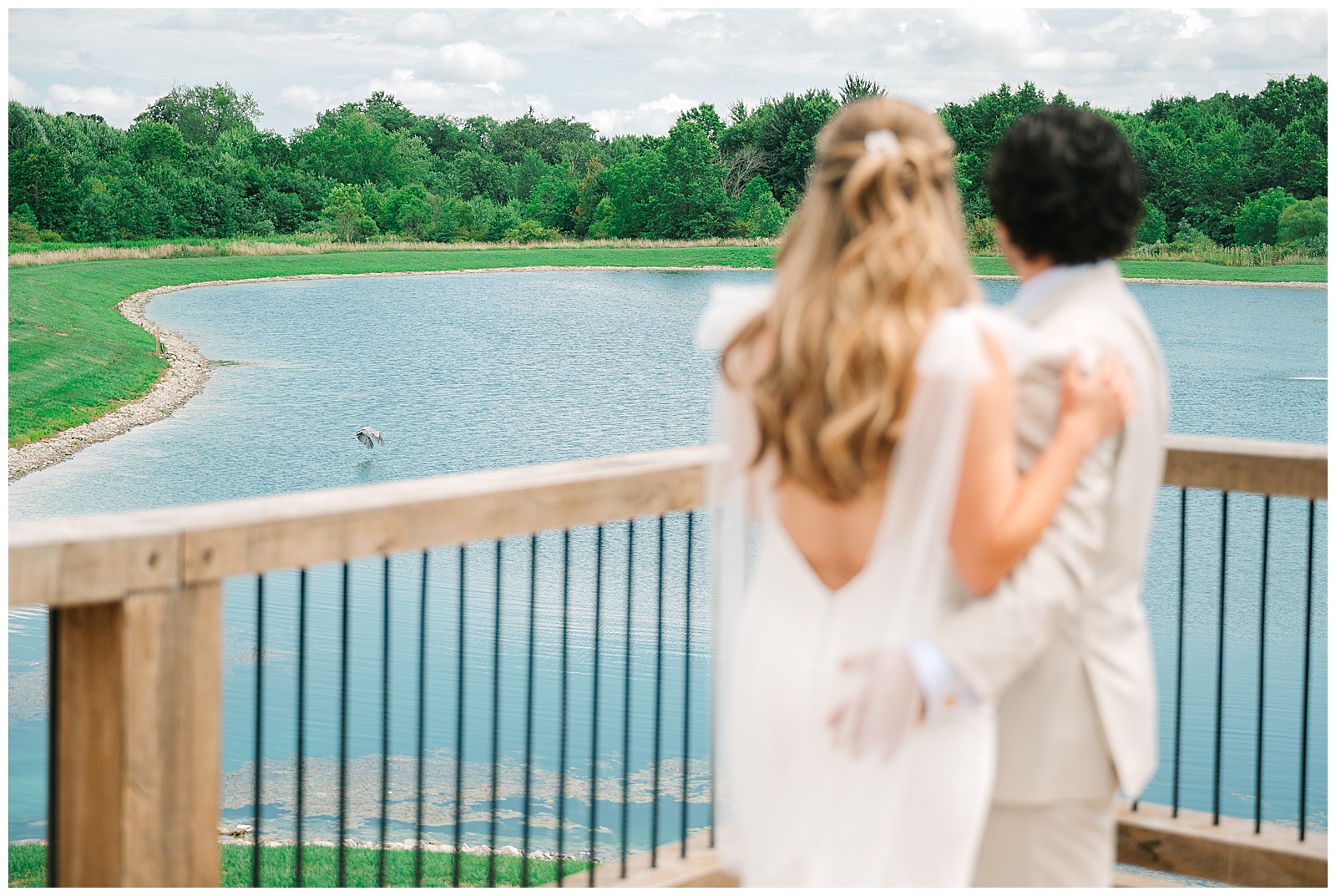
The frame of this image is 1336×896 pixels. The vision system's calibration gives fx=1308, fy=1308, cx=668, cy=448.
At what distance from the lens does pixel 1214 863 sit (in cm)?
218

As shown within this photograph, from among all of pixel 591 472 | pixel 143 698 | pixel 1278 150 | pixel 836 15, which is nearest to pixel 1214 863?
pixel 591 472

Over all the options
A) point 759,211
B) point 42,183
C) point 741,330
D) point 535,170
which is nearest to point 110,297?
point 42,183

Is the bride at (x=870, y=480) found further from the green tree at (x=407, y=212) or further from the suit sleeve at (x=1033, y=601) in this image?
the green tree at (x=407, y=212)

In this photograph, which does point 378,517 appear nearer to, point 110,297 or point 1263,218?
point 110,297

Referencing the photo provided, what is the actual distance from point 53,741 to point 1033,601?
3.47 feet

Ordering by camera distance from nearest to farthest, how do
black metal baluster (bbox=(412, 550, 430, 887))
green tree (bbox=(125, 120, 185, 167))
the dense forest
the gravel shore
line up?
black metal baluster (bbox=(412, 550, 430, 887)) → the gravel shore → the dense forest → green tree (bbox=(125, 120, 185, 167))

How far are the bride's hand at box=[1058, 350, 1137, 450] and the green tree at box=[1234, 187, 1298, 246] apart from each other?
112 feet

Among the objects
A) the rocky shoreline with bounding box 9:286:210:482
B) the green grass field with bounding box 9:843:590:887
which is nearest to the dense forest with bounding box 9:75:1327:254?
the rocky shoreline with bounding box 9:286:210:482

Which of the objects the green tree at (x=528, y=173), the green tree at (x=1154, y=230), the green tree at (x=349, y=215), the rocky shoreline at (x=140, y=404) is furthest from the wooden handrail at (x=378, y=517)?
the green tree at (x=528, y=173)

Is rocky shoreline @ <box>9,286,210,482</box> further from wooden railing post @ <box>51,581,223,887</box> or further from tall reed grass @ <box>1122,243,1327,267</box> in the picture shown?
wooden railing post @ <box>51,581,223,887</box>

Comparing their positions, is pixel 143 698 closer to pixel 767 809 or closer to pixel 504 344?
pixel 767 809

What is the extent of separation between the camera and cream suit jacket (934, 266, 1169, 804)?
52.0 inches

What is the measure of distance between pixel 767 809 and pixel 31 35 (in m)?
51.2

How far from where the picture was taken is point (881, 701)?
4.28ft
